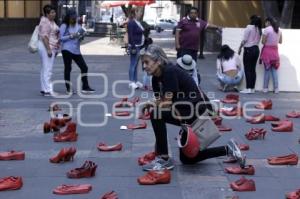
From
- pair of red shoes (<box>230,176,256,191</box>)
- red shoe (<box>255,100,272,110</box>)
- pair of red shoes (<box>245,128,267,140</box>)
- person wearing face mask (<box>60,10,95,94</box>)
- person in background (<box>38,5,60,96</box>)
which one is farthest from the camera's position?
person wearing face mask (<box>60,10,95,94</box>)

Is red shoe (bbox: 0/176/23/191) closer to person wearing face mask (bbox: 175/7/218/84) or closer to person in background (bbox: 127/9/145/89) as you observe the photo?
person in background (bbox: 127/9/145/89)

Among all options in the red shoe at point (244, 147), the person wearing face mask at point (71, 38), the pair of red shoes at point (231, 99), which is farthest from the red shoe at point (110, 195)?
the person wearing face mask at point (71, 38)

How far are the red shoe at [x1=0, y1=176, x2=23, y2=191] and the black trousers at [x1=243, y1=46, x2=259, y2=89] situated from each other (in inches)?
310

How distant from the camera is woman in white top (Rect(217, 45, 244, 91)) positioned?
43.3ft

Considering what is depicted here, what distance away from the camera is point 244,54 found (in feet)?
42.9

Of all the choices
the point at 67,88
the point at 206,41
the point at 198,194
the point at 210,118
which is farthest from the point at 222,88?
the point at 206,41

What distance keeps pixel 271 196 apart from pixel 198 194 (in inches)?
27.4

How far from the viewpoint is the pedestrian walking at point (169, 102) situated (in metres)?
6.47

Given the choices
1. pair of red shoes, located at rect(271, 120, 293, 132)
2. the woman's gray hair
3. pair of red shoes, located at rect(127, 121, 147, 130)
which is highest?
the woman's gray hair

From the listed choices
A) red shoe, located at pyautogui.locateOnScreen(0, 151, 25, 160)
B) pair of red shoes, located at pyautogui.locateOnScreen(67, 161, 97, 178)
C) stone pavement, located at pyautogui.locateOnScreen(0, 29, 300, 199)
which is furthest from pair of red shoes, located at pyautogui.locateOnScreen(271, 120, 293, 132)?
red shoe, located at pyautogui.locateOnScreen(0, 151, 25, 160)

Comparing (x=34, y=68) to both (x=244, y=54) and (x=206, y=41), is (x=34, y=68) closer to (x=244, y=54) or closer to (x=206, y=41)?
(x=244, y=54)

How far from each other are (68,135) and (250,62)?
5.89 m

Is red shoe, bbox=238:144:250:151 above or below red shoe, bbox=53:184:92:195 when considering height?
below

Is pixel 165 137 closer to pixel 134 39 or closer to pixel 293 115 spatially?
pixel 293 115
